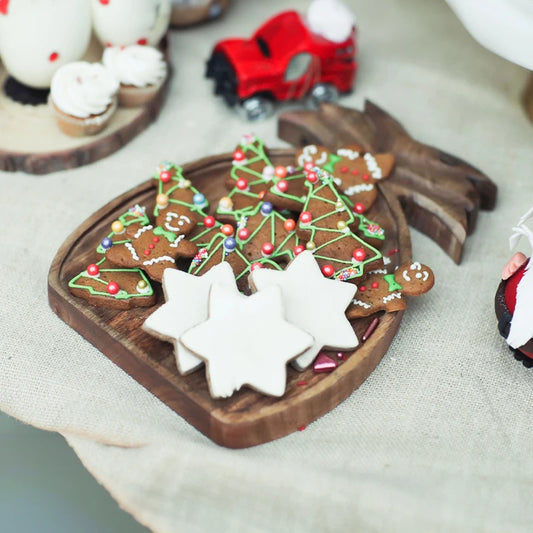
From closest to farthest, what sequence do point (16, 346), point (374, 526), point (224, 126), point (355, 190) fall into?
1. point (374, 526)
2. point (16, 346)
3. point (355, 190)
4. point (224, 126)

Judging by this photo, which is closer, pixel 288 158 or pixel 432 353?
pixel 432 353

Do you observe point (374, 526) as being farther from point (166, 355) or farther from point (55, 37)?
point (55, 37)

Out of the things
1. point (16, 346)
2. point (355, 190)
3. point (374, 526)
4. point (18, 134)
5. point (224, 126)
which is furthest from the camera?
point (224, 126)

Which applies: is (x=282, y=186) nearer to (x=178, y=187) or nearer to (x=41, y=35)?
(x=178, y=187)

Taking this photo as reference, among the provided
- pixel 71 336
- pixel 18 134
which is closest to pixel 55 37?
pixel 18 134

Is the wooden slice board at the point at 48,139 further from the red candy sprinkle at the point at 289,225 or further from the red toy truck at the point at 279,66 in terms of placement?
the red candy sprinkle at the point at 289,225

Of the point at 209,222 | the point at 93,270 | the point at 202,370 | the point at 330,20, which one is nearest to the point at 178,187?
the point at 209,222

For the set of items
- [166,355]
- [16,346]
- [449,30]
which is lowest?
[16,346]

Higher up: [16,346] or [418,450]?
[418,450]
